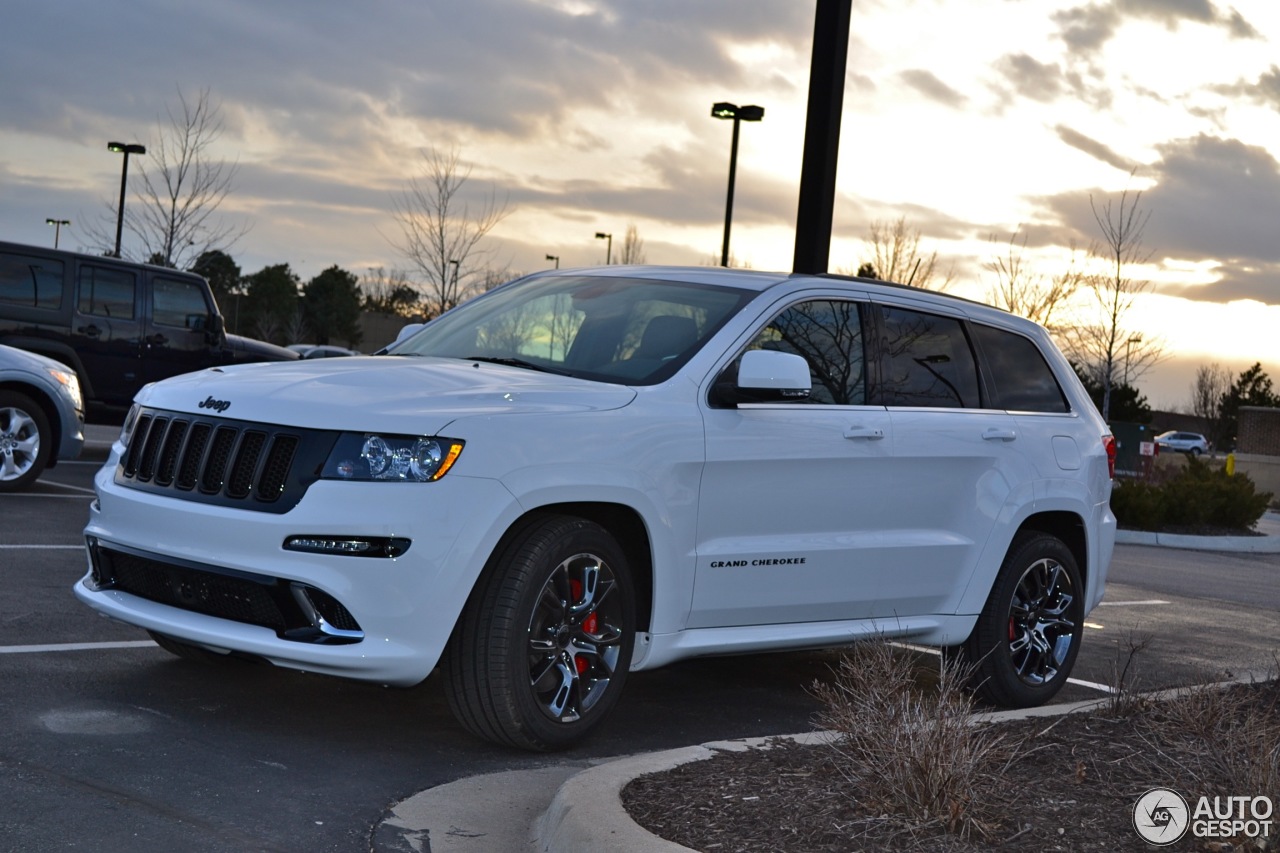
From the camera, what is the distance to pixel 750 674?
7770 millimetres

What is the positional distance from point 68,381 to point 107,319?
3.47 m

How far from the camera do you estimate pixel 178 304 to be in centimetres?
1667

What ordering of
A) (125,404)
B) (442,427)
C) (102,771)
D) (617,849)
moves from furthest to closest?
1. (125,404)
2. (442,427)
3. (102,771)
4. (617,849)

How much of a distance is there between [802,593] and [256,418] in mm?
2421

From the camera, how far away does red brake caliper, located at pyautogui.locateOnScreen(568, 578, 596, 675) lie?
5.52 m

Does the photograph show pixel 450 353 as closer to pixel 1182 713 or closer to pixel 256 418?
pixel 256 418

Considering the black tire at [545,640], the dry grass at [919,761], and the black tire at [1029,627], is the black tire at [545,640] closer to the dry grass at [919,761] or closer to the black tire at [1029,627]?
the dry grass at [919,761]

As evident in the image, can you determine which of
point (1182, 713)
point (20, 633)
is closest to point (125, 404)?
point (20, 633)

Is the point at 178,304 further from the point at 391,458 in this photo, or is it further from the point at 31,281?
the point at 391,458

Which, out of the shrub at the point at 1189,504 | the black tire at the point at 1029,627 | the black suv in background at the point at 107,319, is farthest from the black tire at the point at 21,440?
the shrub at the point at 1189,504

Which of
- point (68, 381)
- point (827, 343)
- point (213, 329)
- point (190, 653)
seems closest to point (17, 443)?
point (68, 381)

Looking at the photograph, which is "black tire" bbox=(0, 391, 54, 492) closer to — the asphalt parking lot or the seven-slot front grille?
the asphalt parking lot

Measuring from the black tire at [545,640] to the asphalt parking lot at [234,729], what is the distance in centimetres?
19

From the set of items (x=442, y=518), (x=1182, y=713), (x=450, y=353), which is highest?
(x=450, y=353)
